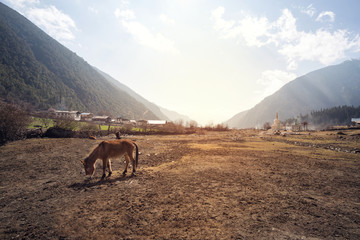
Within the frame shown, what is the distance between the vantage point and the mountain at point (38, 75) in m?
101

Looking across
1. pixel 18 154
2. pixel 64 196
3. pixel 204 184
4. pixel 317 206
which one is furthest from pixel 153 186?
pixel 18 154

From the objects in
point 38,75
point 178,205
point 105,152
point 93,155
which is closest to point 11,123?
point 93,155

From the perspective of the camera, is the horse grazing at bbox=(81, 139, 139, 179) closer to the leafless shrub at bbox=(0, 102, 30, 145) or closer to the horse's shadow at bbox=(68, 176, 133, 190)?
the horse's shadow at bbox=(68, 176, 133, 190)

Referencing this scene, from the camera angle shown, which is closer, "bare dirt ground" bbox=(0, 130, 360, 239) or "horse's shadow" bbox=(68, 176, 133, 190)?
"bare dirt ground" bbox=(0, 130, 360, 239)

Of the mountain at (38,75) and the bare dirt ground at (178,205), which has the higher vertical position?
the mountain at (38,75)

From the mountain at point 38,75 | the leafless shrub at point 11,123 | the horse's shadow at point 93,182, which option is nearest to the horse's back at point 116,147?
the horse's shadow at point 93,182

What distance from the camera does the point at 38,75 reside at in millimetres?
122875

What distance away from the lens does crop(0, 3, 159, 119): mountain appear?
101 meters

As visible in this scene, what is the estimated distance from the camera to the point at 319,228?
419cm

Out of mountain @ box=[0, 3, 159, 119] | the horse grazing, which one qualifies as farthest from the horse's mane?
mountain @ box=[0, 3, 159, 119]

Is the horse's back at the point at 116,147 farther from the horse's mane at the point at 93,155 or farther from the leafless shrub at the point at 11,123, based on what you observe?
the leafless shrub at the point at 11,123

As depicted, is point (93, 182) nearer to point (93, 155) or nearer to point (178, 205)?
point (93, 155)

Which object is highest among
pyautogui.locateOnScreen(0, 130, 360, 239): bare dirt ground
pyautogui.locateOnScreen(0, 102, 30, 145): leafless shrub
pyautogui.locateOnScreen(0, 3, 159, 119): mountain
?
pyautogui.locateOnScreen(0, 3, 159, 119): mountain

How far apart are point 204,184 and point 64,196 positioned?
19.4 feet
